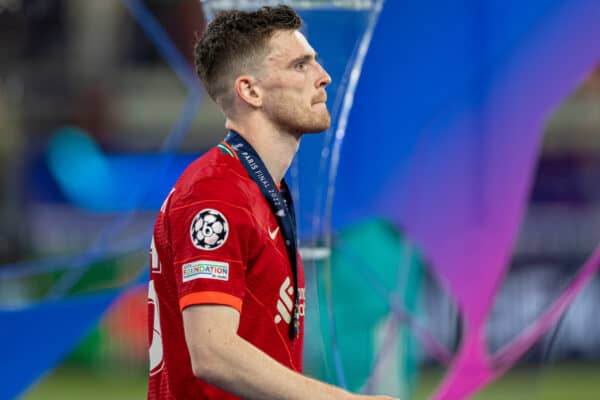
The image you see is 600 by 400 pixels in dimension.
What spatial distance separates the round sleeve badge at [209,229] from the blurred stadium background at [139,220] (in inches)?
56.1

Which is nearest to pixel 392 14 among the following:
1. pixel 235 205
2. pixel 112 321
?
pixel 235 205

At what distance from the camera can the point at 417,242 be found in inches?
140

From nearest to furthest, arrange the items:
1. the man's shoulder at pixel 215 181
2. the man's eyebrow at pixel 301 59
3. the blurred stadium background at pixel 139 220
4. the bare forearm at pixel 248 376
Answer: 1. the bare forearm at pixel 248 376
2. the man's shoulder at pixel 215 181
3. the man's eyebrow at pixel 301 59
4. the blurred stadium background at pixel 139 220

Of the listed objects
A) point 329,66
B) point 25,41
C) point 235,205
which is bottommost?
point 235,205

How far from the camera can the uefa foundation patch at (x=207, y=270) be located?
67.7 inches

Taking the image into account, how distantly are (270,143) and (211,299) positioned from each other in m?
0.41

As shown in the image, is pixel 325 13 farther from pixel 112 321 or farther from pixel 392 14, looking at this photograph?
pixel 112 321

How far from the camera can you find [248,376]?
Result: 168 centimetres

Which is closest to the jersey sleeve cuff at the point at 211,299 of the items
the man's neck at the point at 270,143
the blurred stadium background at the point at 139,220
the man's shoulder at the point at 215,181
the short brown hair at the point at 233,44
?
the man's shoulder at the point at 215,181

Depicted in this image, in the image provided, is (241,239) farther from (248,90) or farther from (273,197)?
(248,90)

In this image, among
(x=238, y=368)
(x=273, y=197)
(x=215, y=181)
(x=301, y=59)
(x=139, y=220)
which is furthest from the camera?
(x=139, y=220)

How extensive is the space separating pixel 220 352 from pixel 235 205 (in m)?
0.26

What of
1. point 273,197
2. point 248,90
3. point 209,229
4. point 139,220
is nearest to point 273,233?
point 273,197

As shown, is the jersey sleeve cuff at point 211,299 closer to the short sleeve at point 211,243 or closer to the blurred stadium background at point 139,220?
the short sleeve at point 211,243
